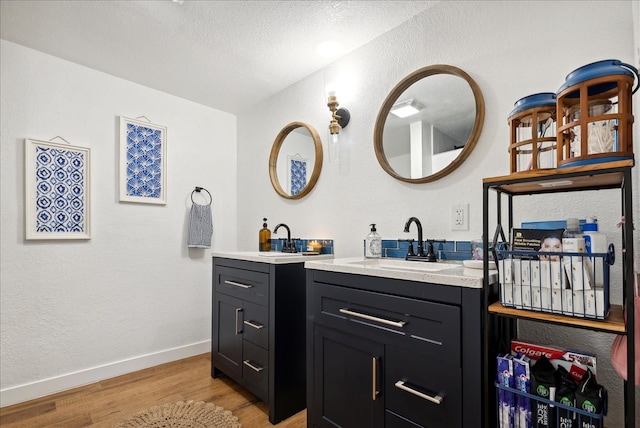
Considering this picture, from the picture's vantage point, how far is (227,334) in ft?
7.52

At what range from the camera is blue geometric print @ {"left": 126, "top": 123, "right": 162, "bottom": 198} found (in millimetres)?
2619

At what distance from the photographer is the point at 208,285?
3092 mm

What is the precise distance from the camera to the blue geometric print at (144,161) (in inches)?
103

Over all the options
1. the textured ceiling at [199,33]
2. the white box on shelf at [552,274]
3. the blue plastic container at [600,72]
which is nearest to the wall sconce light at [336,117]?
the textured ceiling at [199,33]

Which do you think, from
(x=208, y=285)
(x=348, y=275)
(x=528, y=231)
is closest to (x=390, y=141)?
(x=348, y=275)

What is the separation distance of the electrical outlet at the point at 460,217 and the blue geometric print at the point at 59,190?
250 centimetres

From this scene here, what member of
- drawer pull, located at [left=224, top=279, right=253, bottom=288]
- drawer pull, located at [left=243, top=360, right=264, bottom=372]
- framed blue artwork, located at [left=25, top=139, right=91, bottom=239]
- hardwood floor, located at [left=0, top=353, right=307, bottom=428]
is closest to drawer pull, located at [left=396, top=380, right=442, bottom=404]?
hardwood floor, located at [left=0, top=353, right=307, bottom=428]

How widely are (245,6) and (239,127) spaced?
1612 millimetres

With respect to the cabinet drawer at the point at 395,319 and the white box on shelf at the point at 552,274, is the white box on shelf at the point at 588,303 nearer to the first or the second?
the white box on shelf at the point at 552,274

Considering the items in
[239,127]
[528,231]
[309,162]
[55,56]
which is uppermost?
[55,56]

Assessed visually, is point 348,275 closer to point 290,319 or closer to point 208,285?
point 290,319

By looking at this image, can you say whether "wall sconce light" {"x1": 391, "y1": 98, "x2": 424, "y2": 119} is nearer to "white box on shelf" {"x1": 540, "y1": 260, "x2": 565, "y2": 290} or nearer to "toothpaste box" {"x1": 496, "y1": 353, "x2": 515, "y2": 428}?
"white box on shelf" {"x1": 540, "y1": 260, "x2": 565, "y2": 290}

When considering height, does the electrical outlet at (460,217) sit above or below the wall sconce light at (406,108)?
below

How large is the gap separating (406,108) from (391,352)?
4.41 ft
